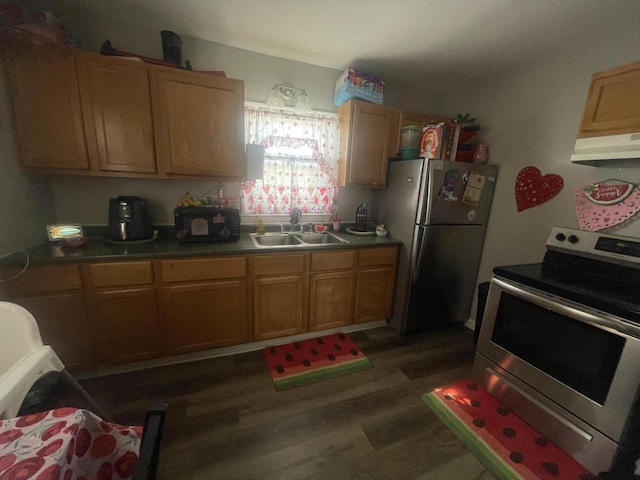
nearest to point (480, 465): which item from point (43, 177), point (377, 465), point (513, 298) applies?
point (377, 465)

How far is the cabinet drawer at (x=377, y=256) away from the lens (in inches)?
89.1

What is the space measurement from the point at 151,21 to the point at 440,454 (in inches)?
135

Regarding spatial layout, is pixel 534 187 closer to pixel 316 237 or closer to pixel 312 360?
pixel 316 237

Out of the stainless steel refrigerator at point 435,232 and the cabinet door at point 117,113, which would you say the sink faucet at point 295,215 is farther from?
the cabinet door at point 117,113

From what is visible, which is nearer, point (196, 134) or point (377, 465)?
point (377, 465)

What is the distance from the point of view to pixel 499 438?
1435 millimetres

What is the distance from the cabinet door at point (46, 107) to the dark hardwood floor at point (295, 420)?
1553 mm

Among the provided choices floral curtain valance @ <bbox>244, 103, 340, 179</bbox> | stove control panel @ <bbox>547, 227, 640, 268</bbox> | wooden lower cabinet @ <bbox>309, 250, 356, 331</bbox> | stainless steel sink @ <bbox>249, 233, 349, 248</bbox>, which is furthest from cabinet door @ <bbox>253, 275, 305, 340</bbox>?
stove control panel @ <bbox>547, 227, 640, 268</bbox>

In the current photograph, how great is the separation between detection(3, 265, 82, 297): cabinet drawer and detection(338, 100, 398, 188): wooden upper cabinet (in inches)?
84.9

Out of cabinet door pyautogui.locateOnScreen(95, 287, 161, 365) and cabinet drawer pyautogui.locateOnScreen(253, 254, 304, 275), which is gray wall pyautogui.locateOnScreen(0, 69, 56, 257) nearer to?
cabinet door pyautogui.locateOnScreen(95, 287, 161, 365)

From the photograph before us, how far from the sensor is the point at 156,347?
1814 millimetres

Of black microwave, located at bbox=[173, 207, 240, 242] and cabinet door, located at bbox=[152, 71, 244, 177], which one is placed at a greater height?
cabinet door, located at bbox=[152, 71, 244, 177]

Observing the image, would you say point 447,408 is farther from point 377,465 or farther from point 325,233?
point 325,233

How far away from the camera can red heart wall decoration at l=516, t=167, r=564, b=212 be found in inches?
75.9
